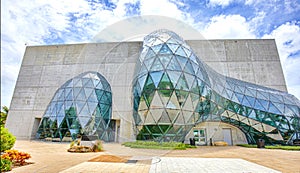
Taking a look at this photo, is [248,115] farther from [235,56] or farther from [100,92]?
[100,92]

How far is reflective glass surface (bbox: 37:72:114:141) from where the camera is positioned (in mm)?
17484

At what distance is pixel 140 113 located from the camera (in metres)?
8.28

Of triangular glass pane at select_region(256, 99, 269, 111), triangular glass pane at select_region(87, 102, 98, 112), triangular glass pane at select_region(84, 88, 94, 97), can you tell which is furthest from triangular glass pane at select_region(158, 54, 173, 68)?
triangular glass pane at select_region(256, 99, 269, 111)

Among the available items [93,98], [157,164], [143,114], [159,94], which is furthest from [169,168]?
[93,98]

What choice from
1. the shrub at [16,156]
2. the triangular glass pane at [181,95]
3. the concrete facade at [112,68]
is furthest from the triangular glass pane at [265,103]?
the shrub at [16,156]

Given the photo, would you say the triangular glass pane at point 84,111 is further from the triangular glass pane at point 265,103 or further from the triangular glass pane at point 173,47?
the triangular glass pane at point 265,103

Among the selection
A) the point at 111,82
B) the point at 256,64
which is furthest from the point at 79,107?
the point at 256,64

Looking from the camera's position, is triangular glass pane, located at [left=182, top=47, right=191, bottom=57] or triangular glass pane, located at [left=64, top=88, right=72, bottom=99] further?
triangular glass pane, located at [left=64, top=88, right=72, bottom=99]

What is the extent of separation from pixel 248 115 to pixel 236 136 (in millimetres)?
4087

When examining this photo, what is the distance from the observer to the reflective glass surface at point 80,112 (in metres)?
17.5

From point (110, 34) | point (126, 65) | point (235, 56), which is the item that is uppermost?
point (235, 56)

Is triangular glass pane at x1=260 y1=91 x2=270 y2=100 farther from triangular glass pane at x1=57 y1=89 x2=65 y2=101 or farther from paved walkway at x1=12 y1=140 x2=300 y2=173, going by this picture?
triangular glass pane at x1=57 y1=89 x2=65 y2=101

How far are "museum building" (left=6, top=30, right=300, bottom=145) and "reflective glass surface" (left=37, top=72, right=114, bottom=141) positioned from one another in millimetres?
113

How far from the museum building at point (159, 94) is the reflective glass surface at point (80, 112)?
113mm
